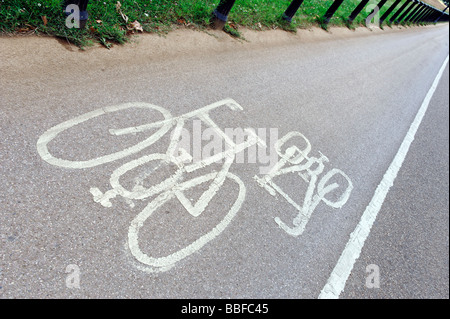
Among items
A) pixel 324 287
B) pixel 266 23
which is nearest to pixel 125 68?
pixel 324 287

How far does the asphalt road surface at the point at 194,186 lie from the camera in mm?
1939

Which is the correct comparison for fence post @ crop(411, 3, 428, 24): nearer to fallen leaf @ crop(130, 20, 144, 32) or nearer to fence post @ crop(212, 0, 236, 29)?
fence post @ crop(212, 0, 236, 29)

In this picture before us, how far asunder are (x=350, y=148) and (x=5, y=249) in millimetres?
4395

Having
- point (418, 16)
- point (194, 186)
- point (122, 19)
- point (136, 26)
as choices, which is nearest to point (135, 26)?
point (136, 26)

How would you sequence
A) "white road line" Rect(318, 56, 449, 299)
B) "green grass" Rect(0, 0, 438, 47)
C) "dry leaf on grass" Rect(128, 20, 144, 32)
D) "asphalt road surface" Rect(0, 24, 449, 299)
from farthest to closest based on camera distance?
"dry leaf on grass" Rect(128, 20, 144, 32)
"green grass" Rect(0, 0, 438, 47)
"white road line" Rect(318, 56, 449, 299)
"asphalt road surface" Rect(0, 24, 449, 299)

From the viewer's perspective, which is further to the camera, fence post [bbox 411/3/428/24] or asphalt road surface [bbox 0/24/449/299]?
fence post [bbox 411/3/428/24]

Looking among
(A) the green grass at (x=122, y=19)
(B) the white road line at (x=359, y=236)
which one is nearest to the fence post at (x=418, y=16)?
(A) the green grass at (x=122, y=19)

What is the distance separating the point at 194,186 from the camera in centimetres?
261

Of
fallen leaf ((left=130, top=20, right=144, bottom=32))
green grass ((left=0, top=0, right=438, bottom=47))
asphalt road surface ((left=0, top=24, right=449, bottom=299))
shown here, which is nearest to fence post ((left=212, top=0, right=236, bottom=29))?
green grass ((left=0, top=0, right=438, bottom=47))

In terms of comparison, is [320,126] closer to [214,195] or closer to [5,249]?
[214,195]

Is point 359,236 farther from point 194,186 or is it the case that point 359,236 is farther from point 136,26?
point 136,26

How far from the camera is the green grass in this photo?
318cm

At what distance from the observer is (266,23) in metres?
6.57

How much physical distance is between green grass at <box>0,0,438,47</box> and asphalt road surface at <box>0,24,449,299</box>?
0.81ft
